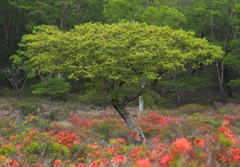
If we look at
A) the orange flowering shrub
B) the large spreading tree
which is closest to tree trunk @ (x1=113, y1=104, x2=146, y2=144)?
the large spreading tree

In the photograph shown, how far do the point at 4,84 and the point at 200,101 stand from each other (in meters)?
22.6

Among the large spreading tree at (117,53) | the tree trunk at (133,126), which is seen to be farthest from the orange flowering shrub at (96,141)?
the large spreading tree at (117,53)

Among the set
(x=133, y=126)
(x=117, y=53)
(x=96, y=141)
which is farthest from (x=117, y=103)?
(x=117, y=53)

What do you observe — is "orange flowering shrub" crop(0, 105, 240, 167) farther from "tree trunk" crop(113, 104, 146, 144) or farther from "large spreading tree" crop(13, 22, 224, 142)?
"large spreading tree" crop(13, 22, 224, 142)

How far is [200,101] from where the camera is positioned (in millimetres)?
23406

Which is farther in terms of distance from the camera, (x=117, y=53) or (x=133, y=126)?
(x=133, y=126)

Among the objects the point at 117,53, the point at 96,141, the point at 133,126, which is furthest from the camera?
the point at 133,126

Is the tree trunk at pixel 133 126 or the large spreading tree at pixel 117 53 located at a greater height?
the large spreading tree at pixel 117 53

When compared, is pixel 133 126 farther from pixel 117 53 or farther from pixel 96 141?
pixel 117 53

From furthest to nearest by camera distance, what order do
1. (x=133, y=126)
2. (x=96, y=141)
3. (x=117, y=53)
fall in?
(x=133, y=126) < (x=117, y=53) < (x=96, y=141)

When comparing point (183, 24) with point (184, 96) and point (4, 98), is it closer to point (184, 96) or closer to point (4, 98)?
point (184, 96)

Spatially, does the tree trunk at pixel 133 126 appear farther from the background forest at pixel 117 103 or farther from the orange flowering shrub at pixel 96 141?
the orange flowering shrub at pixel 96 141

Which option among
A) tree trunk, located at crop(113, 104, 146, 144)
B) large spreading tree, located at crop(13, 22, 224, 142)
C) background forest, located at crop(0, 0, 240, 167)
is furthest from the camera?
tree trunk, located at crop(113, 104, 146, 144)

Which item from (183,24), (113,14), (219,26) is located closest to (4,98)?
(113,14)
